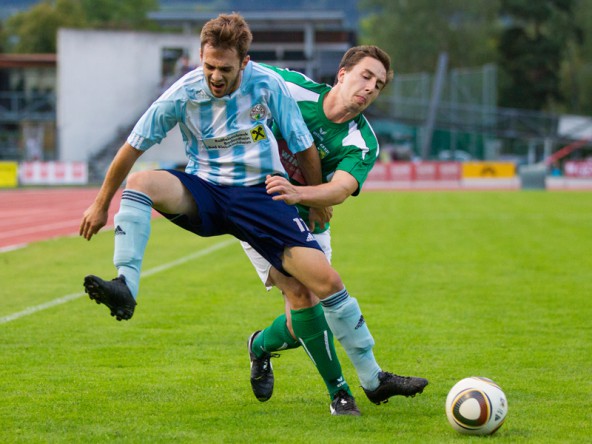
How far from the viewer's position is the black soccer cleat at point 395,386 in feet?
19.5

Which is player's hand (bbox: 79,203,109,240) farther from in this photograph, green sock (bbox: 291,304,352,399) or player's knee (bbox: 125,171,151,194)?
green sock (bbox: 291,304,352,399)

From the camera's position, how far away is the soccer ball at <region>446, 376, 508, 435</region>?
5.40 meters

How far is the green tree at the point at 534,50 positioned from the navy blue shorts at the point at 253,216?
8282 cm

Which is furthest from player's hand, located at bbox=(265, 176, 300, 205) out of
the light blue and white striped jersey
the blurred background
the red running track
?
the blurred background

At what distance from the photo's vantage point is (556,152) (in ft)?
211

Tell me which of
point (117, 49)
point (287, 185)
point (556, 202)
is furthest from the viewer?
point (117, 49)

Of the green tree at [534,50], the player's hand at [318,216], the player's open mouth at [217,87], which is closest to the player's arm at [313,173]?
the player's hand at [318,216]

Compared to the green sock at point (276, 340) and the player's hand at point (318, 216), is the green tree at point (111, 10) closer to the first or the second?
the green sock at point (276, 340)

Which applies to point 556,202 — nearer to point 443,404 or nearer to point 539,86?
point 443,404

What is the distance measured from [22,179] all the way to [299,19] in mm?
22821

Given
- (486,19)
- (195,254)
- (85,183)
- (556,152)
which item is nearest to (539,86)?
(486,19)

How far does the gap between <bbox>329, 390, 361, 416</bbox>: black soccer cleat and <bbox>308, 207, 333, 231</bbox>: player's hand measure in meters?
0.95

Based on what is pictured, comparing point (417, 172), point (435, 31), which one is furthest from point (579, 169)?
point (435, 31)

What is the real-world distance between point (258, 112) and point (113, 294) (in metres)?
1.27
